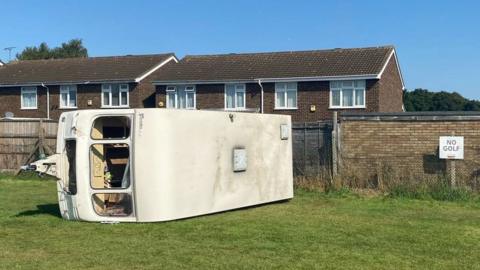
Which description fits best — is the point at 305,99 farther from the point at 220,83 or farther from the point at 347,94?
the point at 220,83

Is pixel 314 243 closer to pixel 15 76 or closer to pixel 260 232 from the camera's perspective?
pixel 260 232

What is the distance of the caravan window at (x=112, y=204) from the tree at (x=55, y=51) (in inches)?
2895

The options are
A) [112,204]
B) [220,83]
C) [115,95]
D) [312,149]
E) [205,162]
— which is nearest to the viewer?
[205,162]

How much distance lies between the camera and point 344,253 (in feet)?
26.2

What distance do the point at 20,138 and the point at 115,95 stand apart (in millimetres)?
17859

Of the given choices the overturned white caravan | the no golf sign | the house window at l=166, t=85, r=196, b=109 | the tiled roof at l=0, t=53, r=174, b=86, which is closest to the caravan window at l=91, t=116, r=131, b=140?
the overturned white caravan

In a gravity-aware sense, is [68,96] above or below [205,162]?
above

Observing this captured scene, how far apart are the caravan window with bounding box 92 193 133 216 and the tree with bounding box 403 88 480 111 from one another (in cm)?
7153

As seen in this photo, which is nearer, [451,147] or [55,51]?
[451,147]

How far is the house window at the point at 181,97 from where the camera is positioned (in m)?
35.7

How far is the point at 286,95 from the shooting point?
3350 cm

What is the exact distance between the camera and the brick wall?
1380 cm

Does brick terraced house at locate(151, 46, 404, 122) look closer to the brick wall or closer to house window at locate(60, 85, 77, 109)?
house window at locate(60, 85, 77, 109)

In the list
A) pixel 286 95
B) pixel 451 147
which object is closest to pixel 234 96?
pixel 286 95
